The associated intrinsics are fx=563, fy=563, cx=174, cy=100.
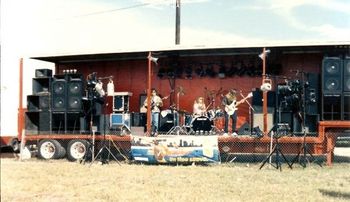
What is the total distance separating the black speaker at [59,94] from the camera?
1652 cm

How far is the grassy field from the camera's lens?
340 inches

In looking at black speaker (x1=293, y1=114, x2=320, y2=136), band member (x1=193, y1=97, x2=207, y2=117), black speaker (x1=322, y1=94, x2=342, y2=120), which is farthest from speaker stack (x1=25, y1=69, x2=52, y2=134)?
black speaker (x1=322, y1=94, x2=342, y2=120)

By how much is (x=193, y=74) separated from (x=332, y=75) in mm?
4685

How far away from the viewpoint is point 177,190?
9281 millimetres

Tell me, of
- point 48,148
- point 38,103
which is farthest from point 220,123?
point 38,103

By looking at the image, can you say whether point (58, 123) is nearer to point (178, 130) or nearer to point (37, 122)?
point (37, 122)

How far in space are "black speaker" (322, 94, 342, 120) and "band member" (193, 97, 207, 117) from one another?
330 cm

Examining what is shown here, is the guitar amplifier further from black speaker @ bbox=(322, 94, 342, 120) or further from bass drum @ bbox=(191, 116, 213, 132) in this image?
black speaker @ bbox=(322, 94, 342, 120)

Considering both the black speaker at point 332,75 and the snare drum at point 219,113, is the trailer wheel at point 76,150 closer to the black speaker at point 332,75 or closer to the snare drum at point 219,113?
the snare drum at point 219,113

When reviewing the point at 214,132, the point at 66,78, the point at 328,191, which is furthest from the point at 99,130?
the point at 328,191

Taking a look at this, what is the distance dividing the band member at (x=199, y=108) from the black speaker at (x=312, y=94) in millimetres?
2912

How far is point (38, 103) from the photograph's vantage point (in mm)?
17344

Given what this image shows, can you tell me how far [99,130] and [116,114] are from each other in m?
0.68

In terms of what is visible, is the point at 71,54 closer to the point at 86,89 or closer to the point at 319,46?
the point at 86,89
